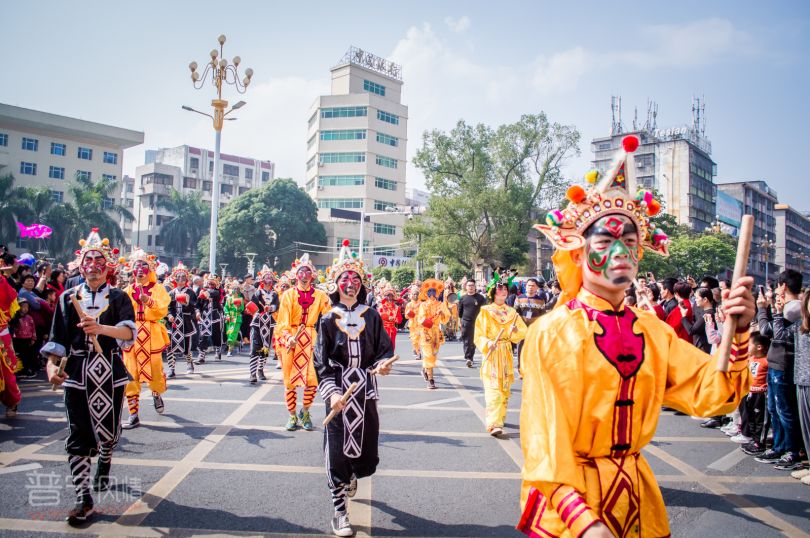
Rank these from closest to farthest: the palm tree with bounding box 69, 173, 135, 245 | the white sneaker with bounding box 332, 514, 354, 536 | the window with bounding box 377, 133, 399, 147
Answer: the white sneaker with bounding box 332, 514, 354, 536, the palm tree with bounding box 69, 173, 135, 245, the window with bounding box 377, 133, 399, 147

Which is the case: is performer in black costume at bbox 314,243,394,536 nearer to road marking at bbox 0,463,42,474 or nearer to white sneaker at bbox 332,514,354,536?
white sneaker at bbox 332,514,354,536

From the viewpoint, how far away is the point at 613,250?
2.73m

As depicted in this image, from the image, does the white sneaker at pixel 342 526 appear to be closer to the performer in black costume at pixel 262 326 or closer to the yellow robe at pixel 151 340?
the yellow robe at pixel 151 340

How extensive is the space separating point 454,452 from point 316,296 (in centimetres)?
294

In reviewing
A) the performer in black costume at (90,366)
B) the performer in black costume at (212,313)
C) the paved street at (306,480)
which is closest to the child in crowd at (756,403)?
the paved street at (306,480)

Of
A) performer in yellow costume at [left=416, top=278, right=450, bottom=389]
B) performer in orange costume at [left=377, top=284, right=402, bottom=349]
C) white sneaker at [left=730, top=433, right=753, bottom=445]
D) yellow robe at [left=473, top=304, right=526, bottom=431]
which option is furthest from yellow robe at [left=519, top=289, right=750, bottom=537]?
performer in orange costume at [left=377, top=284, right=402, bottom=349]

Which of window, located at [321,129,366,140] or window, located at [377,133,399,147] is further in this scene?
window, located at [377,133,399,147]

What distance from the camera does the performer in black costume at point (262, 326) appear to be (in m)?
10.8

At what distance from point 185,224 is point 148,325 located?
54.7 m

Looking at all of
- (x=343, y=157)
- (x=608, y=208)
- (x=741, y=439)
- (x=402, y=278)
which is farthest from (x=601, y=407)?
(x=343, y=157)

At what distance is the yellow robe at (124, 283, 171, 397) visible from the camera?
7.96m

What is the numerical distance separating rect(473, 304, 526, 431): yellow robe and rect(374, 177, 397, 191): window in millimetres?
50170

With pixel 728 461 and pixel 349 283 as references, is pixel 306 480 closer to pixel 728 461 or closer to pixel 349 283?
pixel 349 283

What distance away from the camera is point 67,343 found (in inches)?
188
